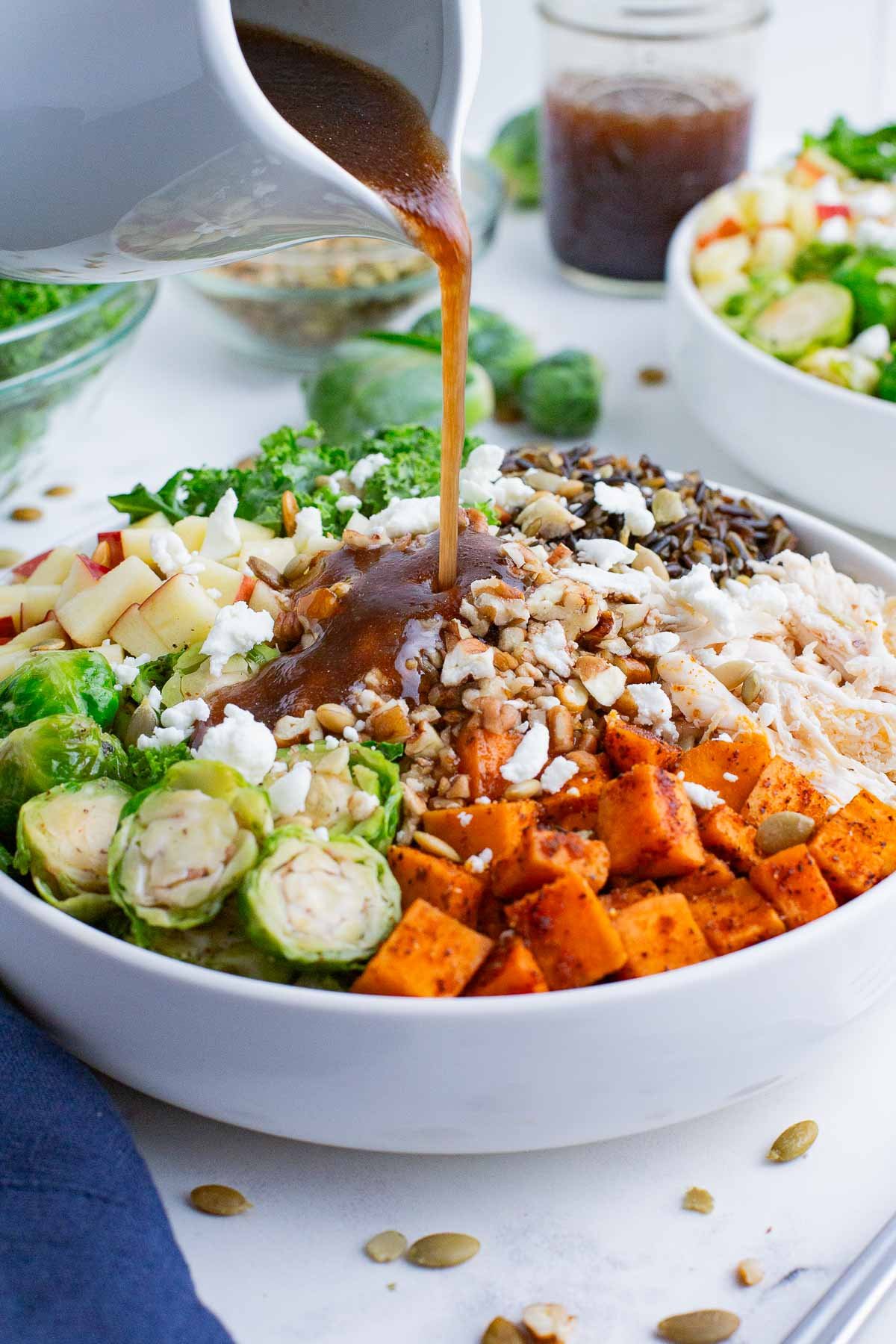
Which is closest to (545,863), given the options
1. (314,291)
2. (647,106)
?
(314,291)

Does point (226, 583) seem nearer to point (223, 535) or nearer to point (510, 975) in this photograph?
point (223, 535)

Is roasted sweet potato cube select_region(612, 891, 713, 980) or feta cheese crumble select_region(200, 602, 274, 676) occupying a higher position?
feta cheese crumble select_region(200, 602, 274, 676)

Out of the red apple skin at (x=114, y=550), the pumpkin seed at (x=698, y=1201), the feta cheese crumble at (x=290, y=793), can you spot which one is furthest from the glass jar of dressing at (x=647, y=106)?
the pumpkin seed at (x=698, y=1201)

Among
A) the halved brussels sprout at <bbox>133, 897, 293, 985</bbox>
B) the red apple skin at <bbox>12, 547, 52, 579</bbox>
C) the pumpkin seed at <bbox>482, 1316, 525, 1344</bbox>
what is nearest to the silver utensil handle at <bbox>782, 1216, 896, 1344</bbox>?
the pumpkin seed at <bbox>482, 1316, 525, 1344</bbox>

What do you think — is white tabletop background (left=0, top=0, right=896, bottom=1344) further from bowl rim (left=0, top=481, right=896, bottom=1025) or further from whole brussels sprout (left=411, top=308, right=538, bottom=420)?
whole brussels sprout (left=411, top=308, right=538, bottom=420)

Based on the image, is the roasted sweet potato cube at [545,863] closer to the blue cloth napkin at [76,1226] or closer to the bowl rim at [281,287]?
the blue cloth napkin at [76,1226]

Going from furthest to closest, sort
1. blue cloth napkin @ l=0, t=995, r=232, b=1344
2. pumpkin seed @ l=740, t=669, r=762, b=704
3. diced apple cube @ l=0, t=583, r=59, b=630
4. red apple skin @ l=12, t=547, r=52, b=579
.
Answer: red apple skin @ l=12, t=547, r=52, b=579, diced apple cube @ l=0, t=583, r=59, b=630, pumpkin seed @ l=740, t=669, r=762, b=704, blue cloth napkin @ l=0, t=995, r=232, b=1344
